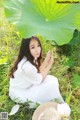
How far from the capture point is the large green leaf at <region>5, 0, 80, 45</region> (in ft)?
10.1

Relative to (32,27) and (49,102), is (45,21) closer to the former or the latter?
(32,27)

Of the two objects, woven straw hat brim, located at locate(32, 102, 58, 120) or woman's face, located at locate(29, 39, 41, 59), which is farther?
woman's face, located at locate(29, 39, 41, 59)

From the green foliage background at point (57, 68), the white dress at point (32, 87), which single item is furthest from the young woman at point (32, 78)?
the green foliage background at point (57, 68)

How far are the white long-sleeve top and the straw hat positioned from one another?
23 cm

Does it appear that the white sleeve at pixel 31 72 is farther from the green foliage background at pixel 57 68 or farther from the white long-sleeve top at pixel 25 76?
the green foliage background at pixel 57 68

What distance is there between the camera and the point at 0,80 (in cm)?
360

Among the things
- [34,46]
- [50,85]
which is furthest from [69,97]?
[34,46]

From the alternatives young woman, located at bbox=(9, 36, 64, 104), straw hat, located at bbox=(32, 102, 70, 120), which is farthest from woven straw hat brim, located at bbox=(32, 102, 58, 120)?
young woman, located at bbox=(9, 36, 64, 104)

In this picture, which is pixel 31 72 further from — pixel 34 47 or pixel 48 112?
pixel 48 112

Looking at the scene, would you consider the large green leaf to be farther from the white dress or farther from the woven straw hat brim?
the woven straw hat brim

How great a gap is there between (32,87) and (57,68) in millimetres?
654

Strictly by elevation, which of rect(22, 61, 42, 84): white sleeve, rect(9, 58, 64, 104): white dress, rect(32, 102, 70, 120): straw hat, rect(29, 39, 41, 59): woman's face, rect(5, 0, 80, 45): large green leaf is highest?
rect(5, 0, 80, 45): large green leaf

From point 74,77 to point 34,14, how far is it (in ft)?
2.53

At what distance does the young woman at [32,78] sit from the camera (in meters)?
3.06
